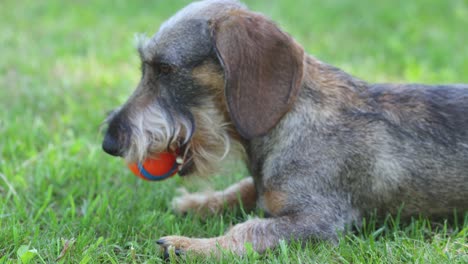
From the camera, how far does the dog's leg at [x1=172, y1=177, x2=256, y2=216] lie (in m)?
4.19

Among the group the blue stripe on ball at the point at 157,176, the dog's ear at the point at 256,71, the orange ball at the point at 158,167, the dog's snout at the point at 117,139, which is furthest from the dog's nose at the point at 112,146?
the dog's ear at the point at 256,71

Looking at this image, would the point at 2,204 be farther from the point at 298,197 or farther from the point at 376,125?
the point at 376,125

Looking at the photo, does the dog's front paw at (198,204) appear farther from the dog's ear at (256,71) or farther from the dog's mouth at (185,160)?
the dog's ear at (256,71)

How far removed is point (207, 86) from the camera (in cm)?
370

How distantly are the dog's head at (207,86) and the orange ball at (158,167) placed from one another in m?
0.08

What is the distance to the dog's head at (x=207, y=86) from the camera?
3.56m

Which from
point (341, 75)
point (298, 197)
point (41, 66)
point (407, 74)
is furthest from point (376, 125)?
point (41, 66)

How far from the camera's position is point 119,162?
494cm

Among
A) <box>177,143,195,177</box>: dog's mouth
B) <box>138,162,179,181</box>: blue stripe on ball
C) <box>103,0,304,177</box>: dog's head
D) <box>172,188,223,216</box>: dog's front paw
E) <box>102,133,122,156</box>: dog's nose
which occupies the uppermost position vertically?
<box>103,0,304,177</box>: dog's head

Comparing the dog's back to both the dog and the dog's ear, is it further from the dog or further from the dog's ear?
the dog's ear

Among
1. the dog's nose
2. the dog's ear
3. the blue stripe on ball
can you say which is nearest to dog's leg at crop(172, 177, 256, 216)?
the blue stripe on ball

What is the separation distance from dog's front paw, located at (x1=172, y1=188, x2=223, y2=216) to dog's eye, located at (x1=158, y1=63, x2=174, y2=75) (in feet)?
3.09

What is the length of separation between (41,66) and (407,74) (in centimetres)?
404

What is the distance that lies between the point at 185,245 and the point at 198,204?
79cm
